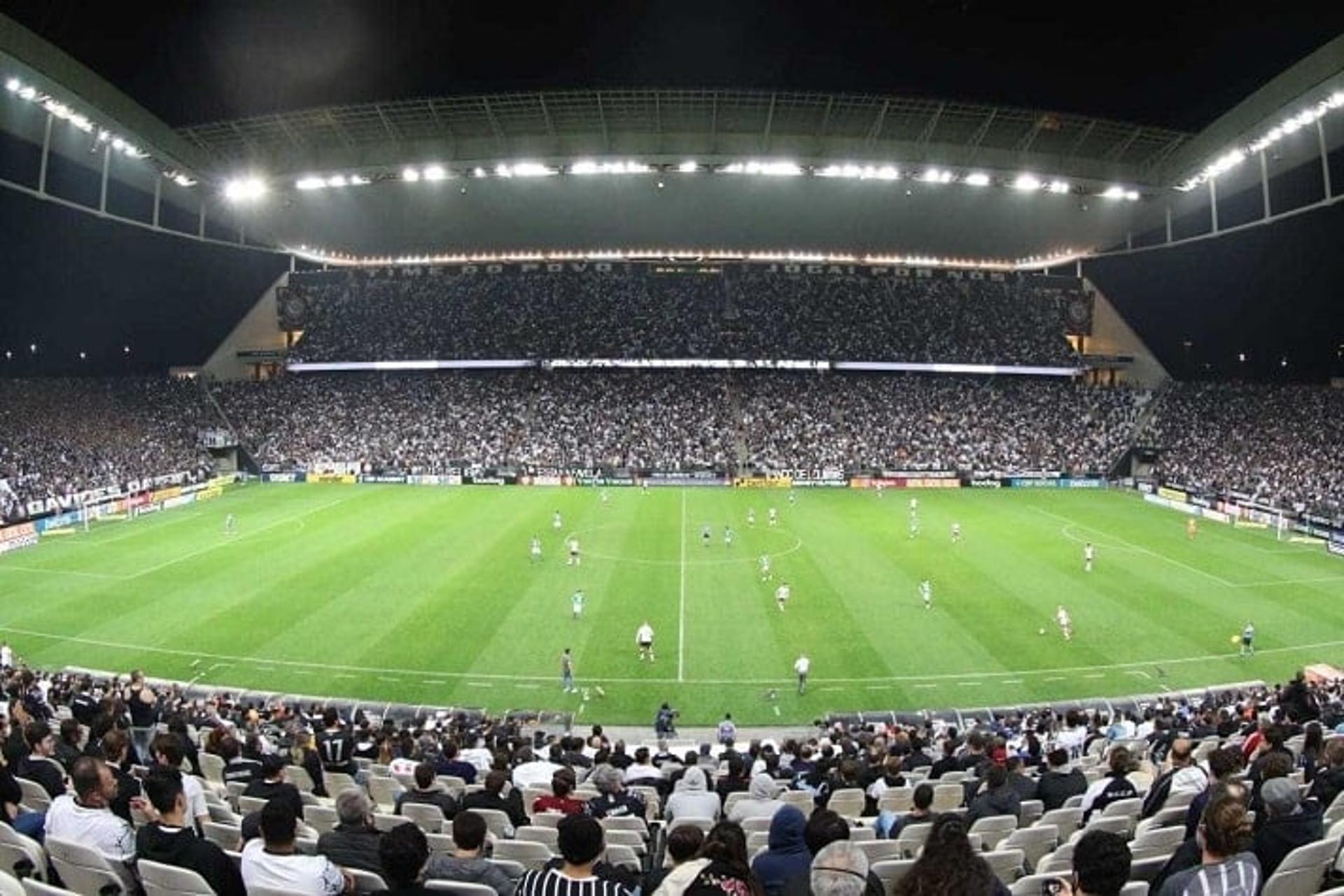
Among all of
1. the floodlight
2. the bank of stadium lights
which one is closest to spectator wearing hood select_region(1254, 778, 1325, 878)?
the bank of stadium lights

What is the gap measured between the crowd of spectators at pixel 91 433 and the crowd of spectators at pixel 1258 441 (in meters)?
62.3

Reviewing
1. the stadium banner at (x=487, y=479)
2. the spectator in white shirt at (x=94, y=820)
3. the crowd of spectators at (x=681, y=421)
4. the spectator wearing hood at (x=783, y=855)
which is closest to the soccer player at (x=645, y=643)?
the spectator in white shirt at (x=94, y=820)

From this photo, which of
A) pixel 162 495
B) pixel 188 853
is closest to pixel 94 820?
pixel 188 853

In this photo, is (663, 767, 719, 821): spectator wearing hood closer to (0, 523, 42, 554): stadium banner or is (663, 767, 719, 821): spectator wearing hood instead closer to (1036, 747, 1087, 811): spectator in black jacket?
(1036, 747, 1087, 811): spectator in black jacket

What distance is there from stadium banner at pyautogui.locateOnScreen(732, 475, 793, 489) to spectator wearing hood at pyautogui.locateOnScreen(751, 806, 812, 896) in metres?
58.4

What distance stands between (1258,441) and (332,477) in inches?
2367

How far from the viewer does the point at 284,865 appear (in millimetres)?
6281

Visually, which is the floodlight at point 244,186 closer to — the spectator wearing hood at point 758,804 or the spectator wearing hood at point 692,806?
the spectator wearing hood at point 692,806

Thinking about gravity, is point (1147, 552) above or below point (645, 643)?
above

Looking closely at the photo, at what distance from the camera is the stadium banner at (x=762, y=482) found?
65.2 meters

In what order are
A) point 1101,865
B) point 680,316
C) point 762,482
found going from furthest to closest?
point 680,316 < point 762,482 < point 1101,865

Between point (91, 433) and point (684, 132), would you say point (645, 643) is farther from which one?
point (91, 433)

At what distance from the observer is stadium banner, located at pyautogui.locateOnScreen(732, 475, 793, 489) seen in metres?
65.2

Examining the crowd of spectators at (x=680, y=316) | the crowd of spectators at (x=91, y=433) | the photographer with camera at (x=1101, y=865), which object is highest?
the crowd of spectators at (x=680, y=316)
